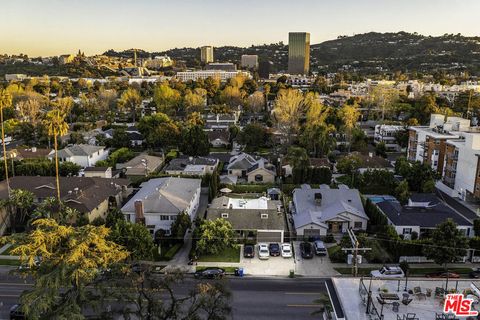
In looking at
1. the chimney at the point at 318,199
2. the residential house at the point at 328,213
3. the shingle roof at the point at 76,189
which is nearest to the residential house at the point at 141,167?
the shingle roof at the point at 76,189

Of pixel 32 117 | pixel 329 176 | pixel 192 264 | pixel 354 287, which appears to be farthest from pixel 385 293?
pixel 32 117

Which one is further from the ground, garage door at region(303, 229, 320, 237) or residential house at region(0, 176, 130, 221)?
residential house at region(0, 176, 130, 221)

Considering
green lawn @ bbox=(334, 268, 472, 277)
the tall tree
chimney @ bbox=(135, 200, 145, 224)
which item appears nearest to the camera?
green lawn @ bbox=(334, 268, 472, 277)

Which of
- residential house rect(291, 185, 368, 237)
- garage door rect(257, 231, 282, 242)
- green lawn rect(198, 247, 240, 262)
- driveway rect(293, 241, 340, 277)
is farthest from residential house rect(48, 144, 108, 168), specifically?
driveway rect(293, 241, 340, 277)

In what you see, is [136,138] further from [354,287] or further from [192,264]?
[354,287]

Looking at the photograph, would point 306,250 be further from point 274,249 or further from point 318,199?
point 318,199

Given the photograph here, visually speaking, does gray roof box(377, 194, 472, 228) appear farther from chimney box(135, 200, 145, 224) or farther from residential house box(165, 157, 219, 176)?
residential house box(165, 157, 219, 176)

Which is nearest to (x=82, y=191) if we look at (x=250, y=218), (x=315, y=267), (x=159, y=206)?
(x=159, y=206)
